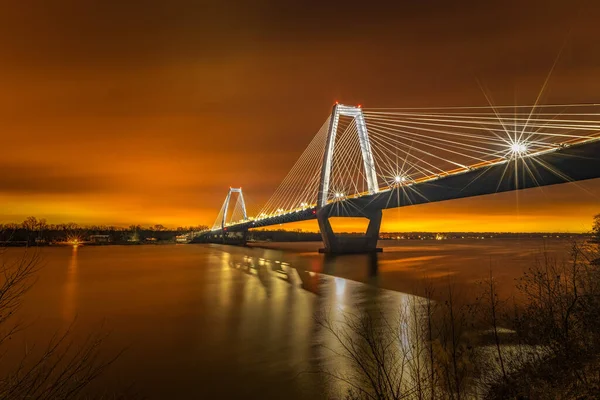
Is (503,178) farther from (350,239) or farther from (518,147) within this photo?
(350,239)

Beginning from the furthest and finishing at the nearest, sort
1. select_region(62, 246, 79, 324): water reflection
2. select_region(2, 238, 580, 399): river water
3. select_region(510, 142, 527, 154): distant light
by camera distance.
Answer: select_region(510, 142, 527, 154): distant light
select_region(62, 246, 79, 324): water reflection
select_region(2, 238, 580, 399): river water

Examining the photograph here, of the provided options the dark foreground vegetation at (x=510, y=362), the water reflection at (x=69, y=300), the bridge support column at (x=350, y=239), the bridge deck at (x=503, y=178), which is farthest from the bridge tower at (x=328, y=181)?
the dark foreground vegetation at (x=510, y=362)

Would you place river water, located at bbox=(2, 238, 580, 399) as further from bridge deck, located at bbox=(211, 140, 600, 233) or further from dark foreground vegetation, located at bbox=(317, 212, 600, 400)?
bridge deck, located at bbox=(211, 140, 600, 233)

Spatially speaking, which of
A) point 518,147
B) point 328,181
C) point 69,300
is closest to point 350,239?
point 328,181

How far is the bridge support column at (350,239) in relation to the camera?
45919 millimetres

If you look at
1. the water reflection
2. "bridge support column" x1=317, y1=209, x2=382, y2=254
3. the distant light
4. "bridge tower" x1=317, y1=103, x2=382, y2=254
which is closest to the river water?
the water reflection

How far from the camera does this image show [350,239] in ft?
160

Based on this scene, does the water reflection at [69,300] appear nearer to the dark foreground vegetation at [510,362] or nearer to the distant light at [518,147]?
the dark foreground vegetation at [510,362]

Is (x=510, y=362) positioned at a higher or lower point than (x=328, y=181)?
lower

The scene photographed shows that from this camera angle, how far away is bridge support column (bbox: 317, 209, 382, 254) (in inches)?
1808

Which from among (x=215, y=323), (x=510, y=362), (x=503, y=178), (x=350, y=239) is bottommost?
(x=215, y=323)

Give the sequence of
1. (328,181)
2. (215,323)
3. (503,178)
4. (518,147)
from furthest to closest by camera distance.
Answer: (328,181) < (503,178) < (518,147) < (215,323)

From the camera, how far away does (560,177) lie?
75.3 ft

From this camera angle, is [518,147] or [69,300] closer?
[69,300]
